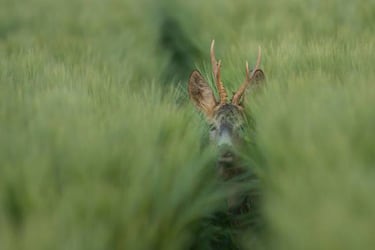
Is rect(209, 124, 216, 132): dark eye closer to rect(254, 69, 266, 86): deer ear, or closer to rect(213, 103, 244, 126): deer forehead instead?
rect(213, 103, 244, 126): deer forehead

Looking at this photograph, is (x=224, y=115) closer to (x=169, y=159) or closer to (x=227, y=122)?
(x=227, y=122)

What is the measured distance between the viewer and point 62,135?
1.05 meters

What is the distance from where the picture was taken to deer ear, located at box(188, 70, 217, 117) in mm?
1479

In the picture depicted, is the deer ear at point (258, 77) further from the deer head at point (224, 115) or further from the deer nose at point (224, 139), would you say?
the deer nose at point (224, 139)

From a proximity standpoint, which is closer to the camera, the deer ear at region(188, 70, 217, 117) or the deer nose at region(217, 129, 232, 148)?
the deer nose at region(217, 129, 232, 148)

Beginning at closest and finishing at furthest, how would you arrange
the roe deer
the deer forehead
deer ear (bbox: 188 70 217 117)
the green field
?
the green field < the roe deer < the deer forehead < deer ear (bbox: 188 70 217 117)

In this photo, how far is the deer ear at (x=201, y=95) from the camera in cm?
148

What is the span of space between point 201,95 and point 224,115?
155mm

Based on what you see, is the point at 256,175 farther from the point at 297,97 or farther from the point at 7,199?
the point at 7,199

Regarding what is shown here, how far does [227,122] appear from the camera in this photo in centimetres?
136

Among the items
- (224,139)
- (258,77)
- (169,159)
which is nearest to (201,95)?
(258,77)

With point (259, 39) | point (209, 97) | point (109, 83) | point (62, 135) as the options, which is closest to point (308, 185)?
point (62, 135)

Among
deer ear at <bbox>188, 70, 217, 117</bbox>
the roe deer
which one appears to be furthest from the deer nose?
deer ear at <bbox>188, 70, 217, 117</bbox>

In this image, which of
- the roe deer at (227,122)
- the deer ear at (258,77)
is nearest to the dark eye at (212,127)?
the roe deer at (227,122)
